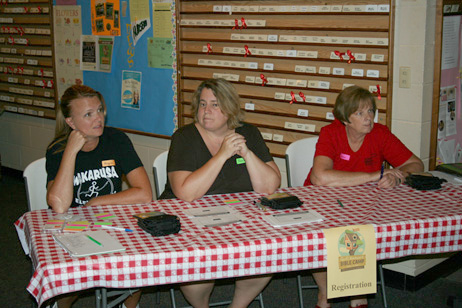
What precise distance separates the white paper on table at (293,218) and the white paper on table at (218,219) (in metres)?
0.13

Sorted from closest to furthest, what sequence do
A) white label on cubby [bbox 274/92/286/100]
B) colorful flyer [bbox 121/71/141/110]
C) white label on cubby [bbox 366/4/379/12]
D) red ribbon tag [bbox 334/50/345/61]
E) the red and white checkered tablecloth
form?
the red and white checkered tablecloth, white label on cubby [bbox 366/4/379/12], red ribbon tag [bbox 334/50/345/61], white label on cubby [bbox 274/92/286/100], colorful flyer [bbox 121/71/141/110]

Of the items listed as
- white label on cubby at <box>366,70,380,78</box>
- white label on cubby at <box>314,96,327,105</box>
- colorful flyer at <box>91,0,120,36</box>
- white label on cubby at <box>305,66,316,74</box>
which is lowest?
white label on cubby at <box>314,96,327,105</box>

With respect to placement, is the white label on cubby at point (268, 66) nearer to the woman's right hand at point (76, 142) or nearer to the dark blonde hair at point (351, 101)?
the dark blonde hair at point (351, 101)

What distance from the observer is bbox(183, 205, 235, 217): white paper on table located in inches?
105

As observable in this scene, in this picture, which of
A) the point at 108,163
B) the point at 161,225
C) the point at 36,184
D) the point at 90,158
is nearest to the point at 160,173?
the point at 108,163

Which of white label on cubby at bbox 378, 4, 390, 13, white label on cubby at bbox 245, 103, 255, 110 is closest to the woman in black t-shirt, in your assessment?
white label on cubby at bbox 245, 103, 255, 110

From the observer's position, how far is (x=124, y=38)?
205 inches

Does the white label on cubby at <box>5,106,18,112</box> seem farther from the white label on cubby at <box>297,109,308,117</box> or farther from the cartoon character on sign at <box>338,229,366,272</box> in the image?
the cartoon character on sign at <box>338,229,366,272</box>

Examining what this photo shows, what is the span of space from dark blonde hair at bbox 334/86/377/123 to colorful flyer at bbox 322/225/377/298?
1.12 meters

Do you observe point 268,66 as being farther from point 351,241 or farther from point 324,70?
point 351,241

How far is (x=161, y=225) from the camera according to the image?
2.38 metres

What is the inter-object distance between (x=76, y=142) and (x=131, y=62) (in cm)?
235

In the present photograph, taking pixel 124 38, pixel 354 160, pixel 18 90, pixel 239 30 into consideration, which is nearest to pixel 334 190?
pixel 354 160

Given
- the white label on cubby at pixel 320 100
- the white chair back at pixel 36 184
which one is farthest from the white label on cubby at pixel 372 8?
the white chair back at pixel 36 184
